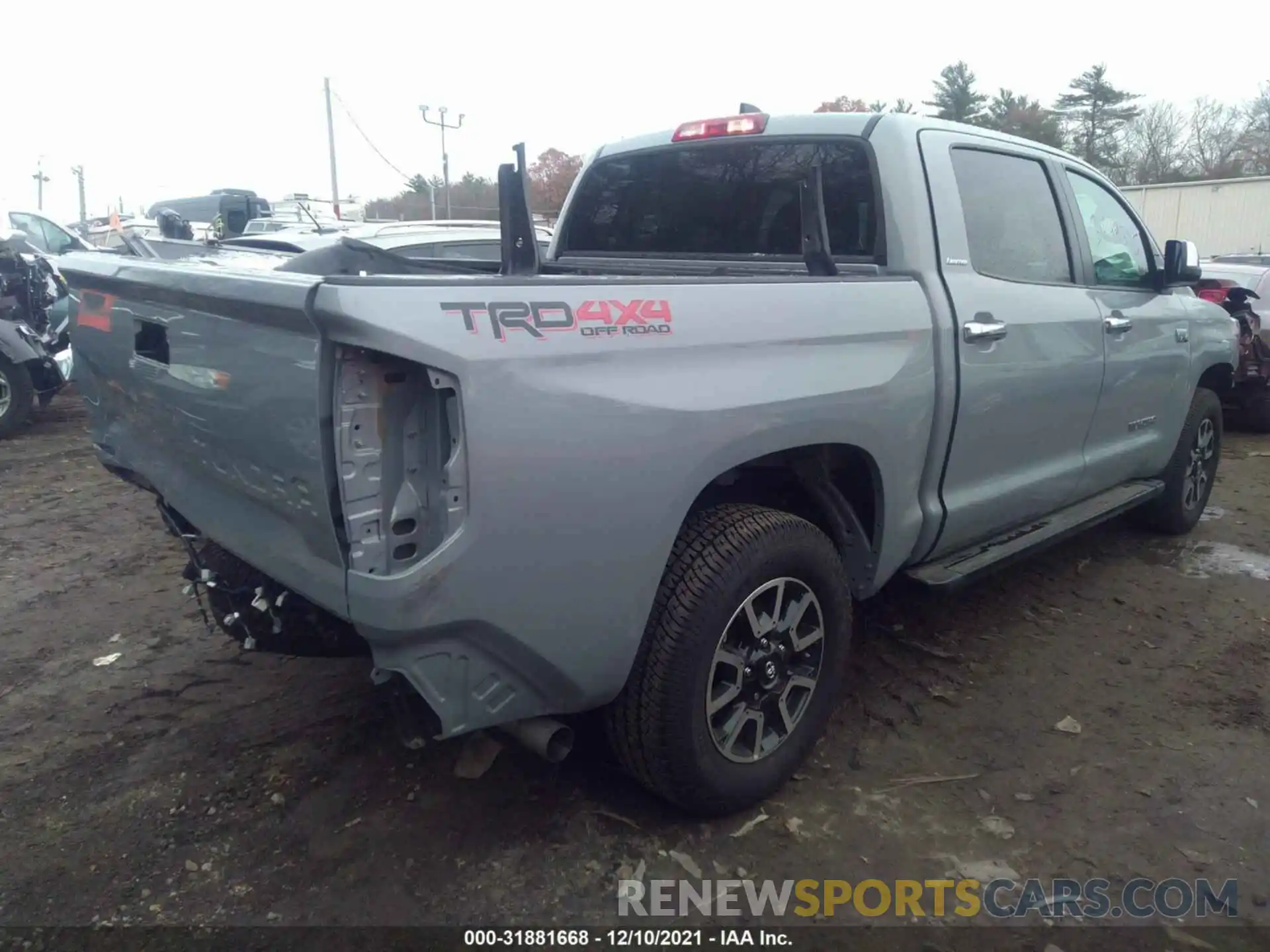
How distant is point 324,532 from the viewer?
7.10ft

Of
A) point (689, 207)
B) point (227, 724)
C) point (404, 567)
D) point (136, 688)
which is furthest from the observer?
point (689, 207)

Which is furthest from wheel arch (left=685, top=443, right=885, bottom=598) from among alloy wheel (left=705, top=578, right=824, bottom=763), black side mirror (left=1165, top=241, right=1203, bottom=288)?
black side mirror (left=1165, top=241, right=1203, bottom=288)

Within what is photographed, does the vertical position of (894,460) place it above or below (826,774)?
above

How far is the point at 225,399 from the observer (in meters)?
2.32

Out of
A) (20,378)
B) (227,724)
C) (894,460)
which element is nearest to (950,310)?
(894,460)

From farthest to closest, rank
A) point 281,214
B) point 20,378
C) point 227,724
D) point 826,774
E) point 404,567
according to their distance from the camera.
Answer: point 281,214 < point 20,378 < point 227,724 < point 826,774 < point 404,567

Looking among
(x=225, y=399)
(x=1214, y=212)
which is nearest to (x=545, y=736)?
(x=225, y=399)

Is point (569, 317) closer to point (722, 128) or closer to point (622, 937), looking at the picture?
point (622, 937)

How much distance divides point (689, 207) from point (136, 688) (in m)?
2.78

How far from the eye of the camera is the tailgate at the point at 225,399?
82.4 inches

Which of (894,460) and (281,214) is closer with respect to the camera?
(894,460)

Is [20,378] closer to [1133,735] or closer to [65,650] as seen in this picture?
[65,650]

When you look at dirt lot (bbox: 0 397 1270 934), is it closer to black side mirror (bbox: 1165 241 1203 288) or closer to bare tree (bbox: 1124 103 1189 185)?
black side mirror (bbox: 1165 241 1203 288)

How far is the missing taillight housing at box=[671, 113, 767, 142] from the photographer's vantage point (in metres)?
3.65
